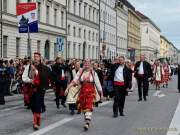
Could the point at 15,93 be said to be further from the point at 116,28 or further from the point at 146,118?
the point at 116,28

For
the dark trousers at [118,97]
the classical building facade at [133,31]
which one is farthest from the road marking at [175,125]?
the classical building facade at [133,31]

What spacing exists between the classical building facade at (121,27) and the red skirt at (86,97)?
87984 mm

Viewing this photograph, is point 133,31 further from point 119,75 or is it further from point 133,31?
point 119,75

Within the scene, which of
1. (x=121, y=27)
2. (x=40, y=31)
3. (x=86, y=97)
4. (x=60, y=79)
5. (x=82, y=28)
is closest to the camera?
(x=86, y=97)

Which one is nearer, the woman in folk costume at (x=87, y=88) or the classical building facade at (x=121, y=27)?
the woman in folk costume at (x=87, y=88)

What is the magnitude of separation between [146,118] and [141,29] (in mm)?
144749

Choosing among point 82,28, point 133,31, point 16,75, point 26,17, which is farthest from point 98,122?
point 133,31

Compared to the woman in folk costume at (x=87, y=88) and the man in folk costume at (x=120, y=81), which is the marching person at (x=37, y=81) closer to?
the woman in folk costume at (x=87, y=88)

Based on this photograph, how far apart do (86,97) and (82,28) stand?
55718 mm

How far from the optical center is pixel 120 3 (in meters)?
107

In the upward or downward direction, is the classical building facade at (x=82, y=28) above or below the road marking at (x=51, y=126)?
above

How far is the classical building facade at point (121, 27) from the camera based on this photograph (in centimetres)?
10331

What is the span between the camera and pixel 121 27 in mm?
108375

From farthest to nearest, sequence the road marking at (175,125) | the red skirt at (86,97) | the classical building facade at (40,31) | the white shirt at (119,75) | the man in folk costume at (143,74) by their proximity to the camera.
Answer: the classical building facade at (40,31) → the man in folk costume at (143,74) → the white shirt at (119,75) → the red skirt at (86,97) → the road marking at (175,125)
